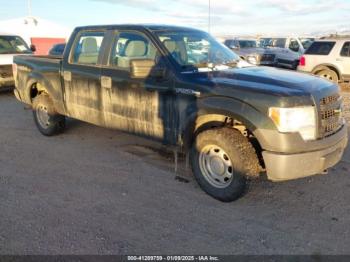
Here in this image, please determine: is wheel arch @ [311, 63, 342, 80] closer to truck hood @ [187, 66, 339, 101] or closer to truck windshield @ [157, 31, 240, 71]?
truck windshield @ [157, 31, 240, 71]

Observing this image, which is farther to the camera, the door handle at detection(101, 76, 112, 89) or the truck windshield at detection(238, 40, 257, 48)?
the truck windshield at detection(238, 40, 257, 48)

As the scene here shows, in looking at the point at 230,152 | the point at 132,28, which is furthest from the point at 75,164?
the point at 230,152

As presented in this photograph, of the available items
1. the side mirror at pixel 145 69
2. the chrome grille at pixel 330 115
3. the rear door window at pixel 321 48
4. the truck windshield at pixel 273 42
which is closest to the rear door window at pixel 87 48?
the side mirror at pixel 145 69

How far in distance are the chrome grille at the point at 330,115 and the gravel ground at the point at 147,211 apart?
853 mm

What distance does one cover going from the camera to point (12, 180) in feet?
15.8

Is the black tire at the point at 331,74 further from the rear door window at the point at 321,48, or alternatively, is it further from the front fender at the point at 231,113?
the front fender at the point at 231,113

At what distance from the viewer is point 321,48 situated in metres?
13.2

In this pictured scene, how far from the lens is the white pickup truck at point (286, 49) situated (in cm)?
1777

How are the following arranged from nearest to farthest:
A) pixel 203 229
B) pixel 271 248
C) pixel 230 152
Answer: pixel 271 248
pixel 203 229
pixel 230 152

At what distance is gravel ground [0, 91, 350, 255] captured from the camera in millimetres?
3332

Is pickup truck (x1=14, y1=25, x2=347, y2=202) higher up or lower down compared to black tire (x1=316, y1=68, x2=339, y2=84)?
higher up

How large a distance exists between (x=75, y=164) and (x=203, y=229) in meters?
2.57

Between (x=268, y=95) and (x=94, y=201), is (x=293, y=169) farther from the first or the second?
(x=94, y=201)

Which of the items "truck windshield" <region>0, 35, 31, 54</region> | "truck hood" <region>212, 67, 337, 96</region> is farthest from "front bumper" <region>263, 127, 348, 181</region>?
"truck windshield" <region>0, 35, 31, 54</region>
